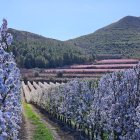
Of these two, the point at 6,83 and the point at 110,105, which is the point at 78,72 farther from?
the point at 6,83

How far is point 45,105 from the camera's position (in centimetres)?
8638

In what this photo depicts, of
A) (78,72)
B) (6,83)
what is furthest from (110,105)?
(78,72)

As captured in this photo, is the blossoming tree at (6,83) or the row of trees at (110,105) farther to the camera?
the row of trees at (110,105)

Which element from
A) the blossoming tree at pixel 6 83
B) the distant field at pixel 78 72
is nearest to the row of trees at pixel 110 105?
the blossoming tree at pixel 6 83

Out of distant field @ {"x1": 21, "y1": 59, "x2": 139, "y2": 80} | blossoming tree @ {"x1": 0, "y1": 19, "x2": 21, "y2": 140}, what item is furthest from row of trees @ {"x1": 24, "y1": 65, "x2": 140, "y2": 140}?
distant field @ {"x1": 21, "y1": 59, "x2": 139, "y2": 80}

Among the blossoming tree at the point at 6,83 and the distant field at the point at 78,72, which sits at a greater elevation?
the blossoming tree at the point at 6,83

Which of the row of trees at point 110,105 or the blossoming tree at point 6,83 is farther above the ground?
the blossoming tree at point 6,83

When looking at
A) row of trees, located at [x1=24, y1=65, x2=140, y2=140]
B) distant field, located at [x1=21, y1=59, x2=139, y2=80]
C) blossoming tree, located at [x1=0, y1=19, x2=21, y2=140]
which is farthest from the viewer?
distant field, located at [x1=21, y1=59, x2=139, y2=80]

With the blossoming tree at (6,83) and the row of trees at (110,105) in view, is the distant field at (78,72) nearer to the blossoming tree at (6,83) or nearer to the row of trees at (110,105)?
the row of trees at (110,105)

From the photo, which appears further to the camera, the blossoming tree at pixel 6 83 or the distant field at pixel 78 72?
the distant field at pixel 78 72

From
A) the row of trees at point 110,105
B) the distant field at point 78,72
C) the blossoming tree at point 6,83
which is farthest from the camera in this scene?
the distant field at point 78,72

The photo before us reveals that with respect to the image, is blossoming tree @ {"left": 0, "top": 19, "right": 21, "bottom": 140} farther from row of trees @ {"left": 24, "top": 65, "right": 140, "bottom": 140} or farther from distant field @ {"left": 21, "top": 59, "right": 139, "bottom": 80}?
distant field @ {"left": 21, "top": 59, "right": 139, "bottom": 80}

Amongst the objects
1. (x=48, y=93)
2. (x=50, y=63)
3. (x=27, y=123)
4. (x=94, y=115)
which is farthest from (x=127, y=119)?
(x=50, y=63)

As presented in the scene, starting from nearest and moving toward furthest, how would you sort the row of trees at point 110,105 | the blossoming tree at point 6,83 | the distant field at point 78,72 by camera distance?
the blossoming tree at point 6,83
the row of trees at point 110,105
the distant field at point 78,72
